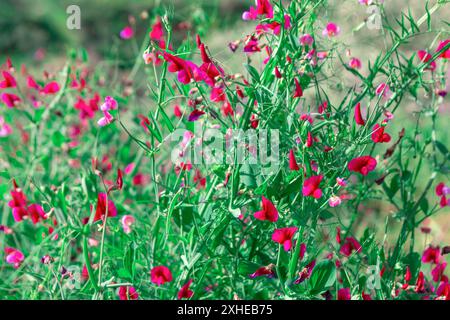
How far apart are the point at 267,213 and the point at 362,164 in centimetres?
20

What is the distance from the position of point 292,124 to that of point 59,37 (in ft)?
12.2

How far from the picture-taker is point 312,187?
1.24m

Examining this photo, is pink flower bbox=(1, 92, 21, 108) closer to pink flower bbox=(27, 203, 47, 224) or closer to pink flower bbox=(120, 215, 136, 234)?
pink flower bbox=(27, 203, 47, 224)

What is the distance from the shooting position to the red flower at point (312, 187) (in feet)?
4.03

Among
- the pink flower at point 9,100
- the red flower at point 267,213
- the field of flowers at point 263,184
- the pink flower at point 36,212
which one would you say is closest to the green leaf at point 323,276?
the field of flowers at point 263,184

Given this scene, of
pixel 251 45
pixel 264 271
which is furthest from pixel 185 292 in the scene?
pixel 251 45

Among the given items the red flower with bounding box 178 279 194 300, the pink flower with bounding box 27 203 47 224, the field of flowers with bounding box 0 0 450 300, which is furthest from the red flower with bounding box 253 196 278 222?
the pink flower with bounding box 27 203 47 224

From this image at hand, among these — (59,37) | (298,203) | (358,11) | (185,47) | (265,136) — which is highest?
(59,37)

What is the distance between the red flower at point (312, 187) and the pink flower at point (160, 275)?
0.32 meters

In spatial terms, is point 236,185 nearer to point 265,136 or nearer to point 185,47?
point 265,136

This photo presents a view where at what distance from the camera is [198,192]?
4.93ft

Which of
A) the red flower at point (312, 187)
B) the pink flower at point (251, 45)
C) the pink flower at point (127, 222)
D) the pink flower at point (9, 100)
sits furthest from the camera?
the pink flower at point (9, 100)

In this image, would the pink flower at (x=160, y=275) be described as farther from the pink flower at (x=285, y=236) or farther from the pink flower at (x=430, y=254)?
the pink flower at (x=430, y=254)
